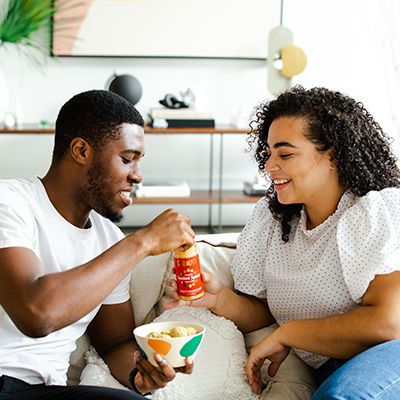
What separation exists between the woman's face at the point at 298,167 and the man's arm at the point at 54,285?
1.71ft

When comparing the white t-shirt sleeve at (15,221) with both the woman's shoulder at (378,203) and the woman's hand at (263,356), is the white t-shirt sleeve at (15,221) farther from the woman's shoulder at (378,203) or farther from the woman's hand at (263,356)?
the woman's shoulder at (378,203)

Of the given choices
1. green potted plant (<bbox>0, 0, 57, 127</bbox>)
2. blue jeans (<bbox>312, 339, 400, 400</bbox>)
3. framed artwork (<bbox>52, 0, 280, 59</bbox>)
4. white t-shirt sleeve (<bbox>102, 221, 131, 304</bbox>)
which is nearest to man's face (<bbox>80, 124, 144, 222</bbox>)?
white t-shirt sleeve (<bbox>102, 221, 131, 304</bbox>)

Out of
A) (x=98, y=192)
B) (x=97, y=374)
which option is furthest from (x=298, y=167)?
(x=97, y=374)

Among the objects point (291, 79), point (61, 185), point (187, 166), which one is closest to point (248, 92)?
point (291, 79)

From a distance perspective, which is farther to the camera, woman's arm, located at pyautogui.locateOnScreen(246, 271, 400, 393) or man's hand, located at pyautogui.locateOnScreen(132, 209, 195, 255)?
woman's arm, located at pyautogui.locateOnScreen(246, 271, 400, 393)

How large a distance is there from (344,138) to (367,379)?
0.66m

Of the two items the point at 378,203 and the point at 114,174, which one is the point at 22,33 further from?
the point at 378,203

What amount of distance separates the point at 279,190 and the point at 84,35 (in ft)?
9.77

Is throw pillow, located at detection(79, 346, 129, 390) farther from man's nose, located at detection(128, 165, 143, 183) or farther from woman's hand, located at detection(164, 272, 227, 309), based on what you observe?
man's nose, located at detection(128, 165, 143, 183)

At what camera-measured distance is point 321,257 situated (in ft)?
6.41

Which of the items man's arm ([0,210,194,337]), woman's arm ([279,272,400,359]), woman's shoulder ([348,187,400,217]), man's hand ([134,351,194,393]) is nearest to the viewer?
man's arm ([0,210,194,337])

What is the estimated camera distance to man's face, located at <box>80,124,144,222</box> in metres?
1.82

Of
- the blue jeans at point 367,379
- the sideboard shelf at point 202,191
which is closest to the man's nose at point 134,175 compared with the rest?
the blue jeans at point 367,379

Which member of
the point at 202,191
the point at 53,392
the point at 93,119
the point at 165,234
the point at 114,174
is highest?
the point at 93,119
